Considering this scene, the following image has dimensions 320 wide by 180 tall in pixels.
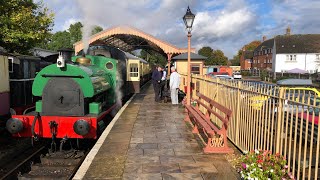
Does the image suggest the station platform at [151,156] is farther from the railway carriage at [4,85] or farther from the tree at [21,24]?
the tree at [21,24]

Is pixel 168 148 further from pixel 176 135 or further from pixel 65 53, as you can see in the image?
pixel 65 53

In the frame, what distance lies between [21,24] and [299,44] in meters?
58.1

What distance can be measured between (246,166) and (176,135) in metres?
3.95

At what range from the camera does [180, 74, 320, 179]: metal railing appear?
13.5 ft

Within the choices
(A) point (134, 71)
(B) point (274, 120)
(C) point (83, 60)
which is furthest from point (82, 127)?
(A) point (134, 71)

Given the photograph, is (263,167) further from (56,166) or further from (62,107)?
(62,107)

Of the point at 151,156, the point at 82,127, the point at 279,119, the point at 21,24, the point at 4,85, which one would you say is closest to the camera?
the point at 279,119

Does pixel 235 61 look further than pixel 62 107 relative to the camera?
Yes

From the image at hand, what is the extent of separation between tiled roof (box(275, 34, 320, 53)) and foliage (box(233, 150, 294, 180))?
203 feet

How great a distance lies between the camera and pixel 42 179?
6066 millimetres

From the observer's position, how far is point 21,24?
1597 cm

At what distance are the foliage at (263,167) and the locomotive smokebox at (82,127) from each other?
12.3 feet

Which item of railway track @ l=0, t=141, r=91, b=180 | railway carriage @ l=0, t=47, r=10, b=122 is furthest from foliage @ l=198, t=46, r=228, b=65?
railway track @ l=0, t=141, r=91, b=180

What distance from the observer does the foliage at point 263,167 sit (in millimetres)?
3875
